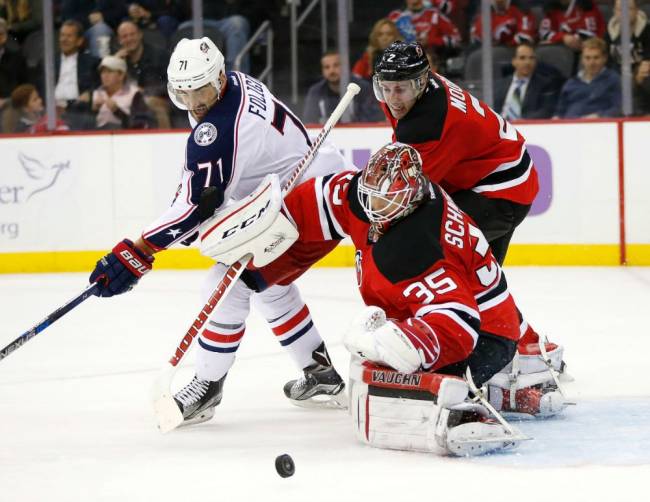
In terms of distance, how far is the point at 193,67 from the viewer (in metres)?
3.49

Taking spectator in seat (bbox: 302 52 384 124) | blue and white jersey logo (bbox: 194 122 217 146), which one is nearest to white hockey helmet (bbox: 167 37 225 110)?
Result: blue and white jersey logo (bbox: 194 122 217 146)

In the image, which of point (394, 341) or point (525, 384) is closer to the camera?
point (394, 341)

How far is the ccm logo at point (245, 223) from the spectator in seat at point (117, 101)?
4062 mm

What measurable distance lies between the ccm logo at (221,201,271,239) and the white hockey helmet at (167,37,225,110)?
1.27 ft

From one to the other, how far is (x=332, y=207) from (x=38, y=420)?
109 centimetres

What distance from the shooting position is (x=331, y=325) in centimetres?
539

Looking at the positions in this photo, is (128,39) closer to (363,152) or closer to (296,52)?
(296,52)

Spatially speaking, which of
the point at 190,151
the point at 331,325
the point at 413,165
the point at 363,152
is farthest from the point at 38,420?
the point at 363,152

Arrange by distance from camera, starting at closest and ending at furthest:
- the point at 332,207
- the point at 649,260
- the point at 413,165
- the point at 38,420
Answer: the point at 413,165
the point at 332,207
the point at 38,420
the point at 649,260

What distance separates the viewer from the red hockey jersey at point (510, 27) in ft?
23.6

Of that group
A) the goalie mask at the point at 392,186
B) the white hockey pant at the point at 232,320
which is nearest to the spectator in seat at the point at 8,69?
the white hockey pant at the point at 232,320

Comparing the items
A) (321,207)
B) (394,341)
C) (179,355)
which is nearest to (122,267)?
(179,355)

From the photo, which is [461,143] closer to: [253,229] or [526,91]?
[253,229]

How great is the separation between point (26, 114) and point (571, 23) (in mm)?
3167
